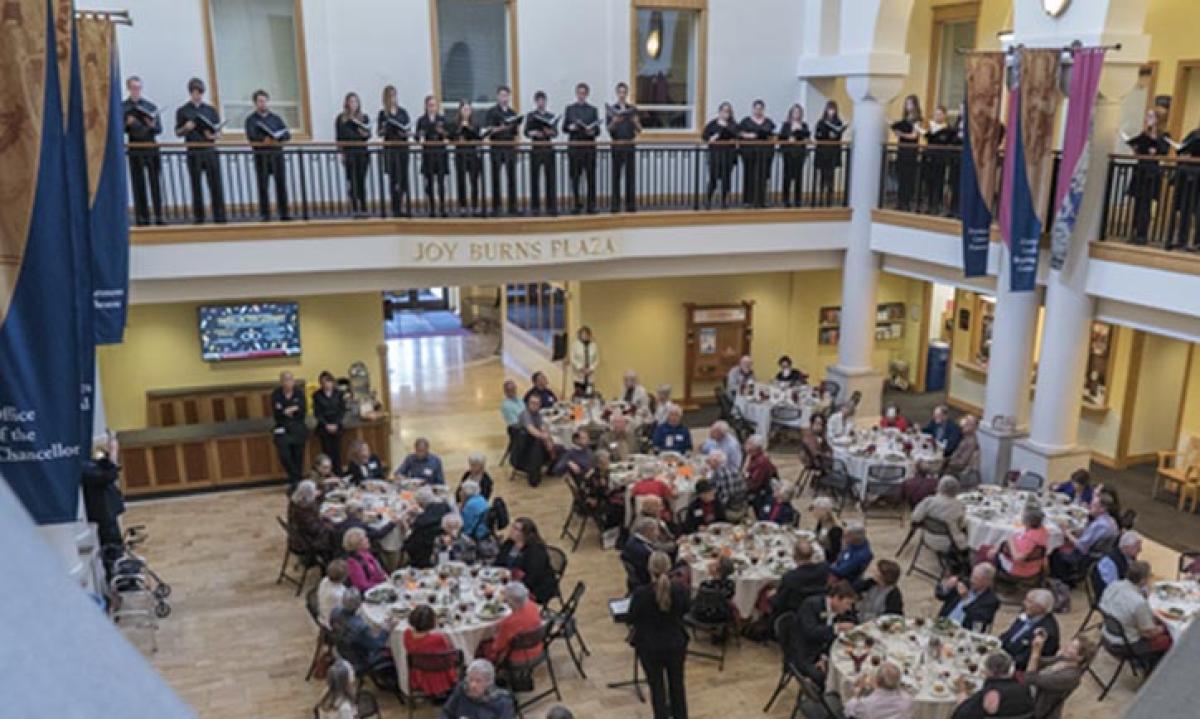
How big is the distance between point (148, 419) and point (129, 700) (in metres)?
16.0

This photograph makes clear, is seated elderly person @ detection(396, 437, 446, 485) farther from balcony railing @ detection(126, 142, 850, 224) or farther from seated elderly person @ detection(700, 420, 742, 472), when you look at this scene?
balcony railing @ detection(126, 142, 850, 224)

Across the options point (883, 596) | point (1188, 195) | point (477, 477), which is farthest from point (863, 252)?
point (883, 596)

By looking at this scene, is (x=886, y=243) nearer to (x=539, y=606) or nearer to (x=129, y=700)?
(x=539, y=606)

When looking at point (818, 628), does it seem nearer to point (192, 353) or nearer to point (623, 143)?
point (623, 143)

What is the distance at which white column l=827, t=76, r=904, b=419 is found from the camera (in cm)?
1597

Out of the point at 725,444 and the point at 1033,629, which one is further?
the point at 725,444

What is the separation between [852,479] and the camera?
13.0 meters

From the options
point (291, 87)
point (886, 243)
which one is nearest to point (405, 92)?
point (291, 87)

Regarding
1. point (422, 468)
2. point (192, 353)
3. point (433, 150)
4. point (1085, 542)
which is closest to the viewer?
point (1085, 542)

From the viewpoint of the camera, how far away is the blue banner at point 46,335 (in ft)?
15.1

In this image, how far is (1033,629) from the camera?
26.6ft

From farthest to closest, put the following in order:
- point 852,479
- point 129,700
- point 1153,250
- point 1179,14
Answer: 1. point 1179,14
2. point 852,479
3. point 1153,250
4. point 129,700

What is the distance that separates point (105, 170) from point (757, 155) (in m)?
10.2

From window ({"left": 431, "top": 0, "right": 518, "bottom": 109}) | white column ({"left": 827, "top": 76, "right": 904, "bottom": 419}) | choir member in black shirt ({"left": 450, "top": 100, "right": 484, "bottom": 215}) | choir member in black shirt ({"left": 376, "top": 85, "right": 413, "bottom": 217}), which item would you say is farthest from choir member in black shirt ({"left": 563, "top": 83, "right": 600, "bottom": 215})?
white column ({"left": 827, "top": 76, "right": 904, "bottom": 419})
